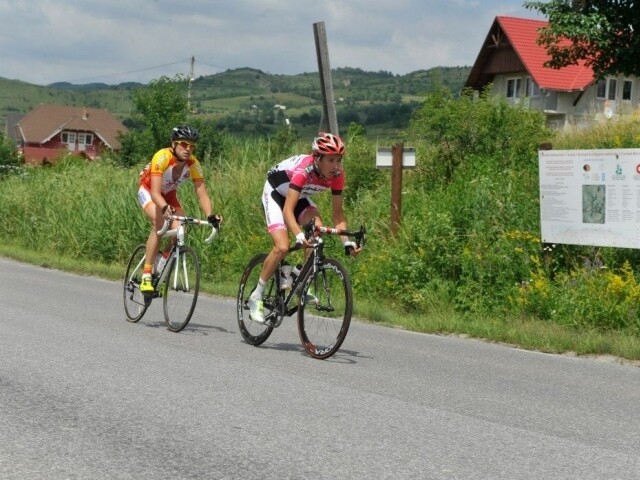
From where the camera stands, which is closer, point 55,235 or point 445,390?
point 445,390

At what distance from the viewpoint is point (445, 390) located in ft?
26.6

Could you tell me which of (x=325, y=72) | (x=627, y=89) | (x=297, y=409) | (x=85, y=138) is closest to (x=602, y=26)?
(x=325, y=72)

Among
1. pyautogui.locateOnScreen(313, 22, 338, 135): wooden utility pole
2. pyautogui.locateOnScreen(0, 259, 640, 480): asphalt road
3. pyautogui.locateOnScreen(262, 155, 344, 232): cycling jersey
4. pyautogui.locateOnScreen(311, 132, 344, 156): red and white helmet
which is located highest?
pyautogui.locateOnScreen(313, 22, 338, 135): wooden utility pole

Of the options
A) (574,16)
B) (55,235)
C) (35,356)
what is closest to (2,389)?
(35,356)

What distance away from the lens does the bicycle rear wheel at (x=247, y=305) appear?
33.6ft

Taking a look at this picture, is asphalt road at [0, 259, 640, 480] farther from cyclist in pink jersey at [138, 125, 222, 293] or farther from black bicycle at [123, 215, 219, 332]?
cyclist in pink jersey at [138, 125, 222, 293]

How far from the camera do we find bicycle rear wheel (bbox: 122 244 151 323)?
40.1 ft

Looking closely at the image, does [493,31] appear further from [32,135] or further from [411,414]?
[32,135]

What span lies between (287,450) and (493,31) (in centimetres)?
6554

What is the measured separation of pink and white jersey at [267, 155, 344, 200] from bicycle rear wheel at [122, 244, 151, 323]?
9.77ft

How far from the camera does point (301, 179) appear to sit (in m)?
9.45

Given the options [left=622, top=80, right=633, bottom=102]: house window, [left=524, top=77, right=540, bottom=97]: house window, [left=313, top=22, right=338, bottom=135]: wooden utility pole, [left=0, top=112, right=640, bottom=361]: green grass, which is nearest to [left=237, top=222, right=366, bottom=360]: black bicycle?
[left=0, top=112, right=640, bottom=361]: green grass

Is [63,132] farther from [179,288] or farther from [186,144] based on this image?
[186,144]

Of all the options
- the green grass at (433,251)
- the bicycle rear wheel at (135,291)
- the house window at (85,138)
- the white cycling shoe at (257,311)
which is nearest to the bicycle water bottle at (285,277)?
the white cycling shoe at (257,311)
